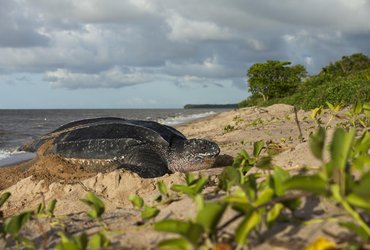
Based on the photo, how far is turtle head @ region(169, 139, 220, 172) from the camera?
4273 millimetres

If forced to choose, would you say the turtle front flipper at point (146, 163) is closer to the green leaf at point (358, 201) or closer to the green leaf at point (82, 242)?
the green leaf at point (82, 242)

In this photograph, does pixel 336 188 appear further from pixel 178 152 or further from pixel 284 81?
pixel 284 81

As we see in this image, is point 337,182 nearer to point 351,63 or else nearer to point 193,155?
point 193,155

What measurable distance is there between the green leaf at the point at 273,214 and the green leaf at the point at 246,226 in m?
0.07

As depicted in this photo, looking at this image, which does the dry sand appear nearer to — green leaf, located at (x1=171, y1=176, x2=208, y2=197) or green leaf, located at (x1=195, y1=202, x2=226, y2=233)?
green leaf, located at (x1=171, y1=176, x2=208, y2=197)

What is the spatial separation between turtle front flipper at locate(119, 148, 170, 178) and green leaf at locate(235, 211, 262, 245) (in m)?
2.78

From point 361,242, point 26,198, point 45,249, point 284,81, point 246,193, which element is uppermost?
point 284,81

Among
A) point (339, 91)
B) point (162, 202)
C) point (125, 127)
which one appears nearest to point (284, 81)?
point (339, 91)

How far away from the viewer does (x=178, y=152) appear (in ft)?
14.9

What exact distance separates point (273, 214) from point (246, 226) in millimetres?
131

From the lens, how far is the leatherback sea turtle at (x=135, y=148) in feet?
14.3

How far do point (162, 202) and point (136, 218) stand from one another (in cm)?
15

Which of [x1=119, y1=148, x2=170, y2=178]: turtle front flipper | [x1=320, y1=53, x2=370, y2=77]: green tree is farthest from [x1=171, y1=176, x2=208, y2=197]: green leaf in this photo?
[x1=320, y1=53, x2=370, y2=77]: green tree

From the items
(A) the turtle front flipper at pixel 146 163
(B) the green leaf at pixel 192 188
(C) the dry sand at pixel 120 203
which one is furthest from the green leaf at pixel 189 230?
(A) the turtle front flipper at pixel 146 163
